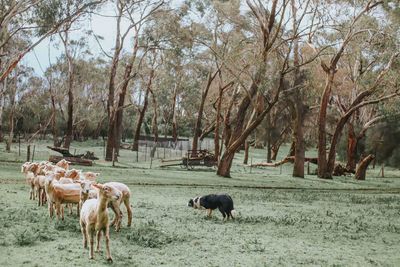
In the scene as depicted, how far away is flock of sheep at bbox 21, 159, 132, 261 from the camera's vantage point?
7.14 meters

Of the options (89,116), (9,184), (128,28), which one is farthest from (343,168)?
(89,116)

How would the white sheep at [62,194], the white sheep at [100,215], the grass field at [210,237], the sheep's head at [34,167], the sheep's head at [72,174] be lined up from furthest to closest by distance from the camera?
the sheep's head at [34,167] < the sheep's head at [72,174] < the white sheep at [62,194] < the grass field at [210,237] < the white sheep at [100,215]

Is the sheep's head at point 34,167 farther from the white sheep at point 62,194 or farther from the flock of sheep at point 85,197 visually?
the white sheep at point 62,194

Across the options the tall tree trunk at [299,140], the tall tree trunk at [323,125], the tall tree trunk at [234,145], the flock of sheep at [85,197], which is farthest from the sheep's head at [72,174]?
the tall tree trunk at [323,125]

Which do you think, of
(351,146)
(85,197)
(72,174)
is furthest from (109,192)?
(351,146)

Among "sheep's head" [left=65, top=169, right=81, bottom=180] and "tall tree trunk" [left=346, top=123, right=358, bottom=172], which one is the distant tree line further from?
"sheep's head" [left=65, top=169, right=81, bottom=180]

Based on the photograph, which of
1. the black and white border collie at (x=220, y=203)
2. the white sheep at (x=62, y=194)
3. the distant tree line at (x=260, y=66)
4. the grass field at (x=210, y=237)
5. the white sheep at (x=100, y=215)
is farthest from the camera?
the distant tree line at (x=260, y=66)

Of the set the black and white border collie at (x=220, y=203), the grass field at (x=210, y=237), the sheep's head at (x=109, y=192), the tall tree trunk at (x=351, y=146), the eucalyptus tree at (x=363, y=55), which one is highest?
the eucalyptus tree at (x=363, y=55)

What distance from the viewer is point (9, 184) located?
16438mm

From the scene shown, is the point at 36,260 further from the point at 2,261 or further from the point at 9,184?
the point at 9,184

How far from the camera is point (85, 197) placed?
9312 mm

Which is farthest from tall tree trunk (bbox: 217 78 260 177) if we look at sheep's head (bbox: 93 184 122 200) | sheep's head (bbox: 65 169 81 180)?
sheep's head (bbox: 93 184 122 200)

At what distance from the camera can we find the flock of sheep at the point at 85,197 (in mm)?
7137

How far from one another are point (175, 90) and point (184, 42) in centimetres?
2198
